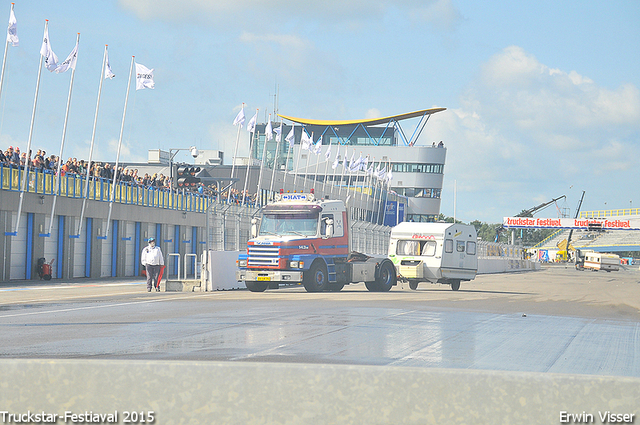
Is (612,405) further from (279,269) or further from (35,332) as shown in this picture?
(279,269)

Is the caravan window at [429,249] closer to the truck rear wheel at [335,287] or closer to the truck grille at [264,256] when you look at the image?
the truck rear wheel at [335,287]

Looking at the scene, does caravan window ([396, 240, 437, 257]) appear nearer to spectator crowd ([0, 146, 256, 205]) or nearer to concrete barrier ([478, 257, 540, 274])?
spectator crowd ([0, 146, 256, 205])

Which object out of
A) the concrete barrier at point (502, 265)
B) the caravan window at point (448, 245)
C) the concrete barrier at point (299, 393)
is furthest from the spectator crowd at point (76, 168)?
the concrete barrier at point (299, 393)

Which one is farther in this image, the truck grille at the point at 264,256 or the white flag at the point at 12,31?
the white flag at the point at 12,31

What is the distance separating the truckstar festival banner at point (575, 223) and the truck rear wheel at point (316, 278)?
79468 millimetres

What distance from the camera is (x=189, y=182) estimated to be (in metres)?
32.2

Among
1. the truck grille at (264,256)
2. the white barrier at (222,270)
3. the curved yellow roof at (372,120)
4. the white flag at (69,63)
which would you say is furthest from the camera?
the curved yellow roof at (372,120)

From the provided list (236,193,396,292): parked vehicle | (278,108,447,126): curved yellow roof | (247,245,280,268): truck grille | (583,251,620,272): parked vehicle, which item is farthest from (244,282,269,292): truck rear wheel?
(278,108,447,126): curved yellow roof

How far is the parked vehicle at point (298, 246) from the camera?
2627cm

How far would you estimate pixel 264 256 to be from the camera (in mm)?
26422

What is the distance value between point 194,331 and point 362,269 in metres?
16.5

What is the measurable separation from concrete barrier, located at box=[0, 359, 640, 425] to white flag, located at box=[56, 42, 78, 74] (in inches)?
1181

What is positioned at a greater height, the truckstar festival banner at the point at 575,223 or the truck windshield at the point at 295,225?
the truckstar festival banner at the point at 575,223

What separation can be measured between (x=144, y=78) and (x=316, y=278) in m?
15.6
